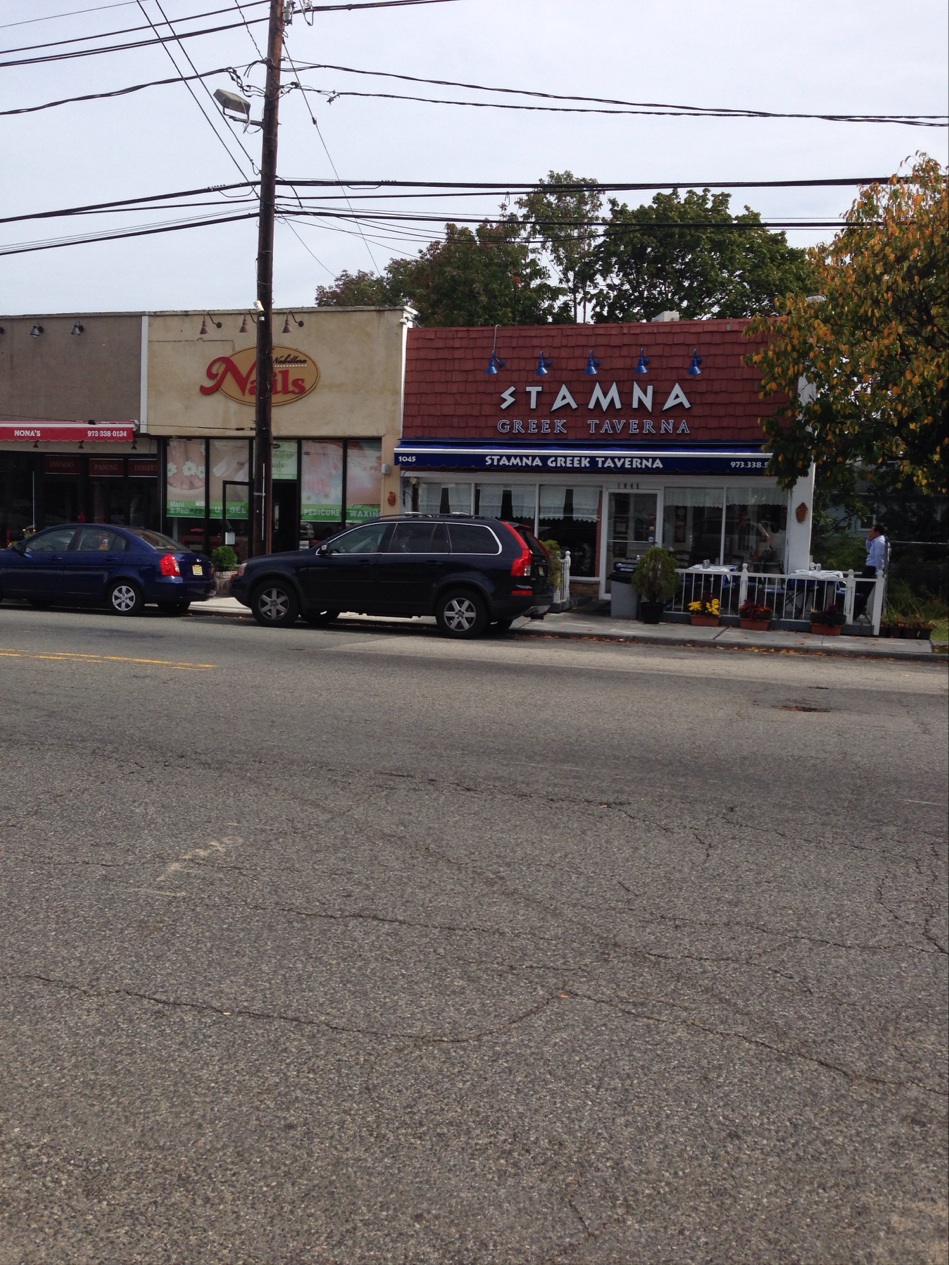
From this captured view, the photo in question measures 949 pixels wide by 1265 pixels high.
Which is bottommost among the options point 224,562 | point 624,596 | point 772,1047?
point 772,1047

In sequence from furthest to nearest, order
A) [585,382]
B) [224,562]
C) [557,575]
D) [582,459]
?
1. [224,562]
2. [585,382]
3. [582,459]
4. [557,575]

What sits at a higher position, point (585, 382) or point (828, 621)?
point (585, 382)

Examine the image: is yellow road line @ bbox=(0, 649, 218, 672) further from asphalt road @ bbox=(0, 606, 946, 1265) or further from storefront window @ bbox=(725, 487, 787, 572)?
storefront window @ bbox=(725, 487, 787, 572)

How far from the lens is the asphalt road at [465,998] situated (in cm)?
312

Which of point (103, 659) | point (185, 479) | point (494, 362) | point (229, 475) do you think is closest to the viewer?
point (103, 659)

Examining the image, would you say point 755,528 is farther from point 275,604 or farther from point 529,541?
point 275,604

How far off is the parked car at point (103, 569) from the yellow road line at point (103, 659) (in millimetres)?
5776

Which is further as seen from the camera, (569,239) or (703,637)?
(569,239)

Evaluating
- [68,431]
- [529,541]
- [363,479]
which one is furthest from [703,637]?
[68,431]

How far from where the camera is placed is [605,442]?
2188 cm

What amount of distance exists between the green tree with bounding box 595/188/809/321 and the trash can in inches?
759

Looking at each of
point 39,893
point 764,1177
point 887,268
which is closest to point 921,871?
point 764,1177

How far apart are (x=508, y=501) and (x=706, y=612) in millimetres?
5522

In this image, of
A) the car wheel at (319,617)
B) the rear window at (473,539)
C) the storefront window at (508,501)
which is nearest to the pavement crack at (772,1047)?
the rear window at (473,539)
